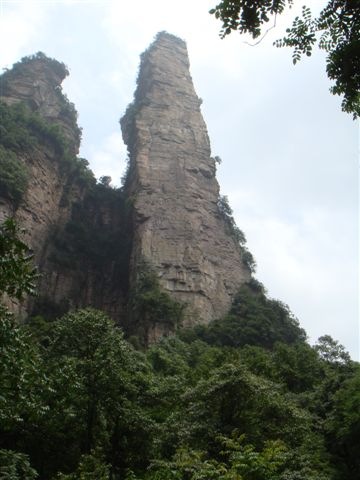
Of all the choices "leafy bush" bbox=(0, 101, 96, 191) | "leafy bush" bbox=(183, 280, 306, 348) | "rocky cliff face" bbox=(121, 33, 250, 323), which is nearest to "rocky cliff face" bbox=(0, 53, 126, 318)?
"leafy bush" bbox=(0, 101, 96, 191)

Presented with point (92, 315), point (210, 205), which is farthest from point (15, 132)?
point (92, 315)

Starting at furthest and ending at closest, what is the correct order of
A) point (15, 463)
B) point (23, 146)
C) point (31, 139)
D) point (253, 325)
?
point (31, 139)
point (23, 146)
point (253, 325)
point (15, 463)

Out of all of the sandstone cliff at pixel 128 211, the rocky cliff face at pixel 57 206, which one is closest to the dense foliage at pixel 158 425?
the sandstone cliff at pixel 128 211

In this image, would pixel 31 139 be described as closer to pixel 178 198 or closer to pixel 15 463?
pixel 178 198

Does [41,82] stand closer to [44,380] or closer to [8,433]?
[8,433]

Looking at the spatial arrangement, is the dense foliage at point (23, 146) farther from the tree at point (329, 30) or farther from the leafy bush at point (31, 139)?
the tree at point (329, 30)

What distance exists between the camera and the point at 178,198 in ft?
143

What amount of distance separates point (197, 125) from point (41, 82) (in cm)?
1504

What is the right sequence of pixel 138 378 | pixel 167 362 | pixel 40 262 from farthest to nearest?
pixel 40 262 → pixel 167 362 → pixel 138 378

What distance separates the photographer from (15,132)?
39.8 meters

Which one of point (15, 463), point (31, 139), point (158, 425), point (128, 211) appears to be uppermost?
point (31, 139)

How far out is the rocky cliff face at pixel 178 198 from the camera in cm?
3847

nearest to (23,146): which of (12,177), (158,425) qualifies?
(12,177)

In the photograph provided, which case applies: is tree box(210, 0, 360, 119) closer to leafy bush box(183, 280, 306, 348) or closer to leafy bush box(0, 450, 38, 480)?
leafy bush box(0, 450, 38, 480)
